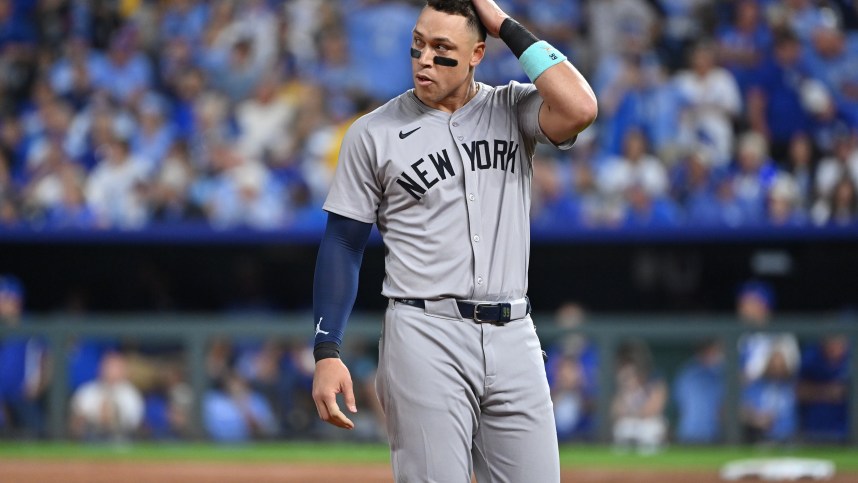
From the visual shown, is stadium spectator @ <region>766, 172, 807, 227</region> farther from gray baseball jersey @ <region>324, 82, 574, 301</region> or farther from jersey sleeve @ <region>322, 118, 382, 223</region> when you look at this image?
jersey sleeve @ <region>322, 118, 382, 223</region>

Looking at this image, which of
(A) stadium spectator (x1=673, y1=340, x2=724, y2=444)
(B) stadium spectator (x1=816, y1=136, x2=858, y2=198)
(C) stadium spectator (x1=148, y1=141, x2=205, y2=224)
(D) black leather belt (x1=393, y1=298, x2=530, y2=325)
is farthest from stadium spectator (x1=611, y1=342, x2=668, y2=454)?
(D) black leather belt (x1=393, y1=298, x2=530, y2=325)

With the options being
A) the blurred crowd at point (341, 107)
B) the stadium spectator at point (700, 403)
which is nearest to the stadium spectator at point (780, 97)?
the blurred crowd at point (341, 107)

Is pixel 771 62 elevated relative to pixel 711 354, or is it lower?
elevated

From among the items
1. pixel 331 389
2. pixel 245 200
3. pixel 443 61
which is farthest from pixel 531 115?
pixel 245 200

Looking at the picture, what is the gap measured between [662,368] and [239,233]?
343 cm

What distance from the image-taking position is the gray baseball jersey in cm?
324

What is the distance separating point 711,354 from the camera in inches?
388

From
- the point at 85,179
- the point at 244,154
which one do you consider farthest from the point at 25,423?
the point at 244,154

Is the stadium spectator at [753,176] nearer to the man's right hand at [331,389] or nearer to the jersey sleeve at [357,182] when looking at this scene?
the jersey sleeve at [357,182]

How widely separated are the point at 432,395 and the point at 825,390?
23.6ft

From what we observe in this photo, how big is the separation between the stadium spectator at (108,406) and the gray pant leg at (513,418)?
720 cm

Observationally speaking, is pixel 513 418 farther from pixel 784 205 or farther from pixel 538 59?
pixel 784 205

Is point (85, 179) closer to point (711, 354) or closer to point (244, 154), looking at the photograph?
→ point (244, 154)

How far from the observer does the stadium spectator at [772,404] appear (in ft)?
31.6
